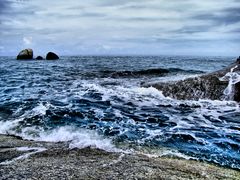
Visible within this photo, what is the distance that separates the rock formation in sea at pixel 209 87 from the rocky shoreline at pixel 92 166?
30.8ft

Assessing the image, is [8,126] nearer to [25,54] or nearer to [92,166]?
[92,166]

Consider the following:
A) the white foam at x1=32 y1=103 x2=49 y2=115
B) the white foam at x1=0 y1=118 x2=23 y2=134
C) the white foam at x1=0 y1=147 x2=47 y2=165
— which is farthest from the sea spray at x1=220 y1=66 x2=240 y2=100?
the white foam at x1=0 y1=147 x2=47 y2=165

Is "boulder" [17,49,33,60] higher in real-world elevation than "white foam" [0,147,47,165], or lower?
higher

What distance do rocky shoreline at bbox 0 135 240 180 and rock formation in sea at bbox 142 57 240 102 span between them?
938 cm

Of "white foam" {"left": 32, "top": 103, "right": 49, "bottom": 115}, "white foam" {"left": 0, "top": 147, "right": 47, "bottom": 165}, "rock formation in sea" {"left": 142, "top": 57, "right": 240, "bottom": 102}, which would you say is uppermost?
"rock formation in sea" {"left": 142, "top": 57, "right": 240, "bottom": 102}

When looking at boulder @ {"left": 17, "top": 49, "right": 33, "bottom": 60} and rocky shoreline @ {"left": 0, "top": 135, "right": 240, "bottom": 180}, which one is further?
boulder @ {"left": 17, "top": 49, "right": 33, "bottom": 60}

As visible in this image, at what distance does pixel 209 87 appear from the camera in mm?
17250

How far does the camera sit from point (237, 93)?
16312 mm

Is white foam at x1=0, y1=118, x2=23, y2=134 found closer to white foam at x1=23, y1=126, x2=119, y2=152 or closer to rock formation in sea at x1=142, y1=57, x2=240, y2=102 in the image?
white foam at x1=23, y1=126, x2=119, y2=152

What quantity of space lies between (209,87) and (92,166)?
11886 millimetres

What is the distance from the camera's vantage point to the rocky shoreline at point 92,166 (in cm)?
641

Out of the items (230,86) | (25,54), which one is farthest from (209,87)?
(25,54)

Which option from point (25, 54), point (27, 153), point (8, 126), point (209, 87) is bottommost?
point (8, 126)

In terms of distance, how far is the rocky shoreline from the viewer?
6414 millimetres
